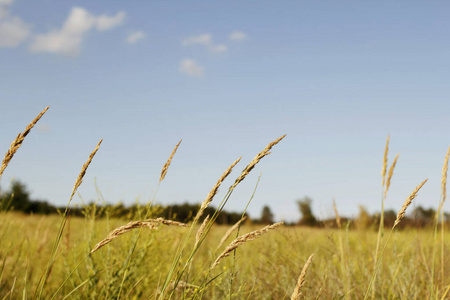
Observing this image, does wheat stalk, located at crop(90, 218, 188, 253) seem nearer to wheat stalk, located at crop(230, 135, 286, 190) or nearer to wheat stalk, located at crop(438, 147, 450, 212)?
wheat stalk, located at crop(230, 135, 286, 190)

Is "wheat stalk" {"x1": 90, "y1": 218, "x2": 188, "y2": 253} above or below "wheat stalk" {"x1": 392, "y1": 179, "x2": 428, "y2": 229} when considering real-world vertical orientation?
below

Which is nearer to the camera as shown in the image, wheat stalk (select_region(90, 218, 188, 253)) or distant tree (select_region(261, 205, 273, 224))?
wheat stalk (select_region(90, 218, 188, 253))

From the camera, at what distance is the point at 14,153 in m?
1.48

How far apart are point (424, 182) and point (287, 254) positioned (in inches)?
109

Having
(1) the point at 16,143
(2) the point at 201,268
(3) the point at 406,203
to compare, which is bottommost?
(2) the point at 201,268

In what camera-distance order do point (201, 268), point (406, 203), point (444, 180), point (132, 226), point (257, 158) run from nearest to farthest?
point (132, 226) → point (257, 158) → point (406, 203) → point (444, 180) → point (201, 268)

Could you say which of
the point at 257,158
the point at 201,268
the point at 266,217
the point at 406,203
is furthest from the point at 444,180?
the point at 266,217

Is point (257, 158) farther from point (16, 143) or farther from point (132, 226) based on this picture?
point (16, 143)

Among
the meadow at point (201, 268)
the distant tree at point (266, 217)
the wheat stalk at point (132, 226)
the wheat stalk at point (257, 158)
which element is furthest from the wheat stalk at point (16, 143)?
the distant tree at point (266, 217)

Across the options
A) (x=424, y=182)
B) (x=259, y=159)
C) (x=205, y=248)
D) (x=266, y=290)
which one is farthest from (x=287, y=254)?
(x=205, y=248)

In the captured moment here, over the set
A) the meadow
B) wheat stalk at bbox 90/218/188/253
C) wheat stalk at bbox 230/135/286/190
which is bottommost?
the meadow

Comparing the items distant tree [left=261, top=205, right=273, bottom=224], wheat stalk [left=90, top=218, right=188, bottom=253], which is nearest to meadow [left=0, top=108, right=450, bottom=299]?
wheat stalk [left=90, top=218, right=188, bottom=253]

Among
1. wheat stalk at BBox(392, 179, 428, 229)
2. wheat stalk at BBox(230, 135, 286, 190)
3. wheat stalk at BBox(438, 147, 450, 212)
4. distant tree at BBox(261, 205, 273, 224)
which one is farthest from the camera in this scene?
distant tree at BBox(261, 205, 273, 224)

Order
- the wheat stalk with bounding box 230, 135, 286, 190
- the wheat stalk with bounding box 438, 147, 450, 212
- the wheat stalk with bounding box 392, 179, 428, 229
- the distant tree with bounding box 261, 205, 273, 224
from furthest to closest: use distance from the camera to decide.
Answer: the distant tree with bounding box 261, 205, 273, 224 < the wheat stalk with bounding box 438, 147, 450, 212 < the wheat stalk with bounding box 392, 179, 428, 229 < the wheat stalk with bounding box 230, 135, 286, 190
